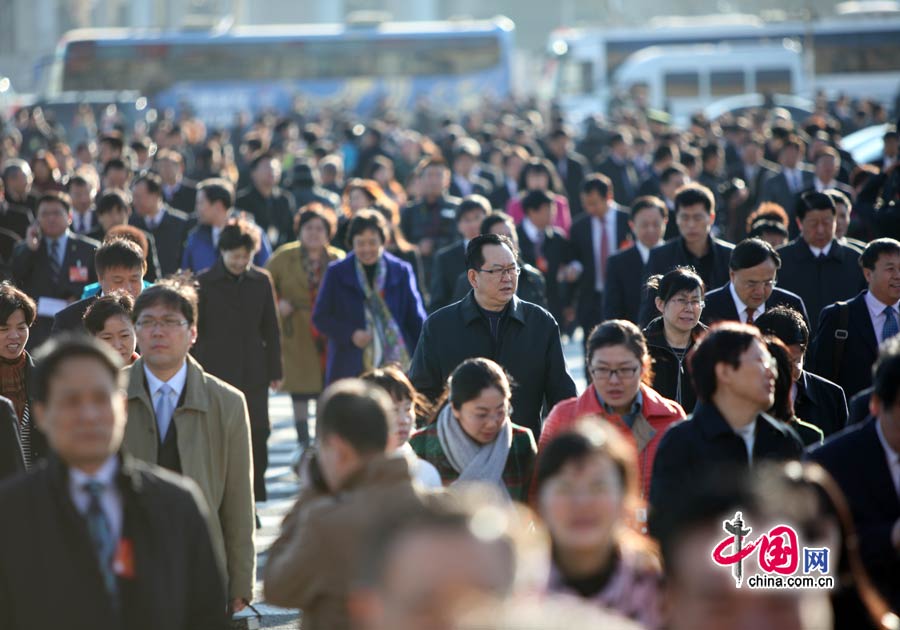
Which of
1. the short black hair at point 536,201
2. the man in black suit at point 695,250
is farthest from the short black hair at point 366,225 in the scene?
the short black hair at point 536,201

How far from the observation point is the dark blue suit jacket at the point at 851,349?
27.3 ft

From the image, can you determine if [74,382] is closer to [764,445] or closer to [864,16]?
[764,445]

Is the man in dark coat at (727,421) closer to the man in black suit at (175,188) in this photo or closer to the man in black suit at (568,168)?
the man in black suit at (175,188)

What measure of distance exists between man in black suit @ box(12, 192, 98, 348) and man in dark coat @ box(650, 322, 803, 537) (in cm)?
648

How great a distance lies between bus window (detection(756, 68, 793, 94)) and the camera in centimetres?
4428

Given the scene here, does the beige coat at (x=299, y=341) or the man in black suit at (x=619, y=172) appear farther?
the man in black suit at (x=619, y=172)

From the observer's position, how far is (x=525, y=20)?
311 ft

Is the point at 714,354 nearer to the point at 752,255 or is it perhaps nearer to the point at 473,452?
the point at 473,452

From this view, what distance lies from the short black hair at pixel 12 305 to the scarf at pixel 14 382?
0.20m

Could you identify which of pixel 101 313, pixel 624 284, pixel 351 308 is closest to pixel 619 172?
pixel 624 284

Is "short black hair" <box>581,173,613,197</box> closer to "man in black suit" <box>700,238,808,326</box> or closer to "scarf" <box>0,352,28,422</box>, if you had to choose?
"man in black suit" <box>700,238,808,326</box>

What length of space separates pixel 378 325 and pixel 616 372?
15.0ft

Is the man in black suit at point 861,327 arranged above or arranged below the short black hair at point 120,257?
below

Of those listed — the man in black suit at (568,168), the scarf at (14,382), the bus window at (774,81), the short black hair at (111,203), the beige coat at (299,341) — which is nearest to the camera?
the scarf at (14,382)
